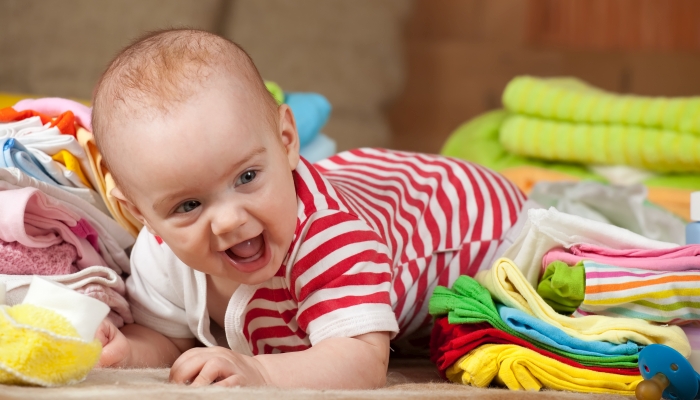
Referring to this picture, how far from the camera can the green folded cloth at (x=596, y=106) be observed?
1.50 m

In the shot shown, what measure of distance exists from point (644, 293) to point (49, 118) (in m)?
0.81

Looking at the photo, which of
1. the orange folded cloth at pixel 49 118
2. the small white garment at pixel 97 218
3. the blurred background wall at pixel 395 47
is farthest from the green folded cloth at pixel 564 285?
the blurred background wall at pixel 395 47

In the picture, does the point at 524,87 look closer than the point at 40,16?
Yes

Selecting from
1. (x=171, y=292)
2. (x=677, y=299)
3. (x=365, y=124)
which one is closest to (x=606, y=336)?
(x=677, y=299)

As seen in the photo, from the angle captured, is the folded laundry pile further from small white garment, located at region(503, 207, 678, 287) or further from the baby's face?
the baby's face

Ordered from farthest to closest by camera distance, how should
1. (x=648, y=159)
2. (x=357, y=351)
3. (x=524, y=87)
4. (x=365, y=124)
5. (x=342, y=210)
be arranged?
(x=365, y=124), (x=524, y=87), (x=648, y=159), (x=342, y=210), (x=357, y=351)

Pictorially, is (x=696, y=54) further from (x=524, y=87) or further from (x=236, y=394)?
(x=236, y=394)

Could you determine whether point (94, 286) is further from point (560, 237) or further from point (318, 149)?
point (318, 149)

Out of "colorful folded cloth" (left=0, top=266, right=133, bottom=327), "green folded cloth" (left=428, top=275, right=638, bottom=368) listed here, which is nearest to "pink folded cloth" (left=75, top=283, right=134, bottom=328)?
"colorful folded cloth" (left=0, top=266, right=133, bottom=327)

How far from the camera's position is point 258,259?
0.87 m

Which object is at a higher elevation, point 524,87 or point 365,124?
point 524,87

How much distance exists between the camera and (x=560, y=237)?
0.93 metres

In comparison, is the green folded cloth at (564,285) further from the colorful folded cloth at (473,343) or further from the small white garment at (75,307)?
the small white garment at (75,307)

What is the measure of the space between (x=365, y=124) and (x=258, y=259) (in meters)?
1.38
